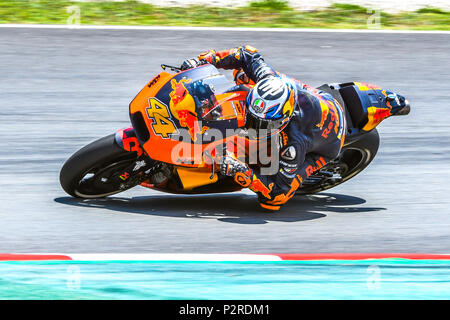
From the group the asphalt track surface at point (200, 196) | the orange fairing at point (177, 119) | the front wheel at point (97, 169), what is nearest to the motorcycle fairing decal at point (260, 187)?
the asphalt track surface at point (200, 196)

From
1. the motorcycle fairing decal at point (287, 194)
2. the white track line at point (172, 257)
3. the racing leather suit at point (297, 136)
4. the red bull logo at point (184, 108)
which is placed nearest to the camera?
the white track line at point (172, 257)

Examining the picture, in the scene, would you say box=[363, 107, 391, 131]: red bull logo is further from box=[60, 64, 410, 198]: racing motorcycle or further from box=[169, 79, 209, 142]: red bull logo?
box=[169, 79, 209, 142]: red bull logo

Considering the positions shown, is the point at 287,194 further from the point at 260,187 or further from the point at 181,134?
the point at 181,134

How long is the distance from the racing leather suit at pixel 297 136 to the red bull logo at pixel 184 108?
506mm

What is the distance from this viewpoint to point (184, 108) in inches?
225

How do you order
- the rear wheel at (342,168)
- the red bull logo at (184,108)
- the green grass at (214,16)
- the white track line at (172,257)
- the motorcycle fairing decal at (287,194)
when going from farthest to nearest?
the green grass at (214,16), the rear wheel at (342,168), the motorcycle fairing decal at (287,194), the red bull logo at (184,108), the white track line at (172,257)

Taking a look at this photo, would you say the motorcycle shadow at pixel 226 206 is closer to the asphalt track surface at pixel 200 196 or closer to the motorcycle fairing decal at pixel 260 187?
the asphalt track surface at pixel 200 196

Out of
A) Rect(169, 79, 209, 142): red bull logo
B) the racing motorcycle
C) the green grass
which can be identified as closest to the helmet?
the racing motorcycle

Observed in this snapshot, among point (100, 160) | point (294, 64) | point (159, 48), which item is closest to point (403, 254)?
point (100, 160)

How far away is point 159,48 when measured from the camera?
32.4 ft

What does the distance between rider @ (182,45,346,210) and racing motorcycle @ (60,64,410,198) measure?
183 mm

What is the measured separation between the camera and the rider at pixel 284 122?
564cm

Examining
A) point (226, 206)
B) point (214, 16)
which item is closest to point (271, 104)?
point (226, 206)

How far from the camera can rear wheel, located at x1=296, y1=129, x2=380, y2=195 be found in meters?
6.67
